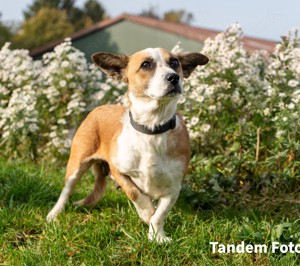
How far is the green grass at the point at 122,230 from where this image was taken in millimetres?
3379

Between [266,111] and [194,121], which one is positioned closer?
[266,111]

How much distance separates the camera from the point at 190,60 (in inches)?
162

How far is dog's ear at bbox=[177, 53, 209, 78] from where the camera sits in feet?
13.4

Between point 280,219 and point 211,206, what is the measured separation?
2.03 ft

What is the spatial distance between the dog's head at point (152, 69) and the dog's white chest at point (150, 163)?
0.33 meters

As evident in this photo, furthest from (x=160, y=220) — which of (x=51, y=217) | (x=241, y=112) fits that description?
(x=241, y=112)

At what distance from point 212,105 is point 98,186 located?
63.7 inches

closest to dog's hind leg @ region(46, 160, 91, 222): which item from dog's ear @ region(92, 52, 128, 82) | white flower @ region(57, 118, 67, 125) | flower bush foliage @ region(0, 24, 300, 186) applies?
dog's ear @ region(92, 52, 128, 82)

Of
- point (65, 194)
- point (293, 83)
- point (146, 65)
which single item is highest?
point (146, 65)

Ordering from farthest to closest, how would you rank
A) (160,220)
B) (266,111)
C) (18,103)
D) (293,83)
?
1. (18,103)
2. (293,83)
3. (266,111)
4. (160,220)

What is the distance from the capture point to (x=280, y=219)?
4.12 m

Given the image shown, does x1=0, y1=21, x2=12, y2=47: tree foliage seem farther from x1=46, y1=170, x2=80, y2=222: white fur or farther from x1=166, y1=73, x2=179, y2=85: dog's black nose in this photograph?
x1=166, y1=73, x2=179, y2=85: dog's black nose

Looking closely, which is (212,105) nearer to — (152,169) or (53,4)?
(152,169)

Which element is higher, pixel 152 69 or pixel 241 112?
pixel 152 69
